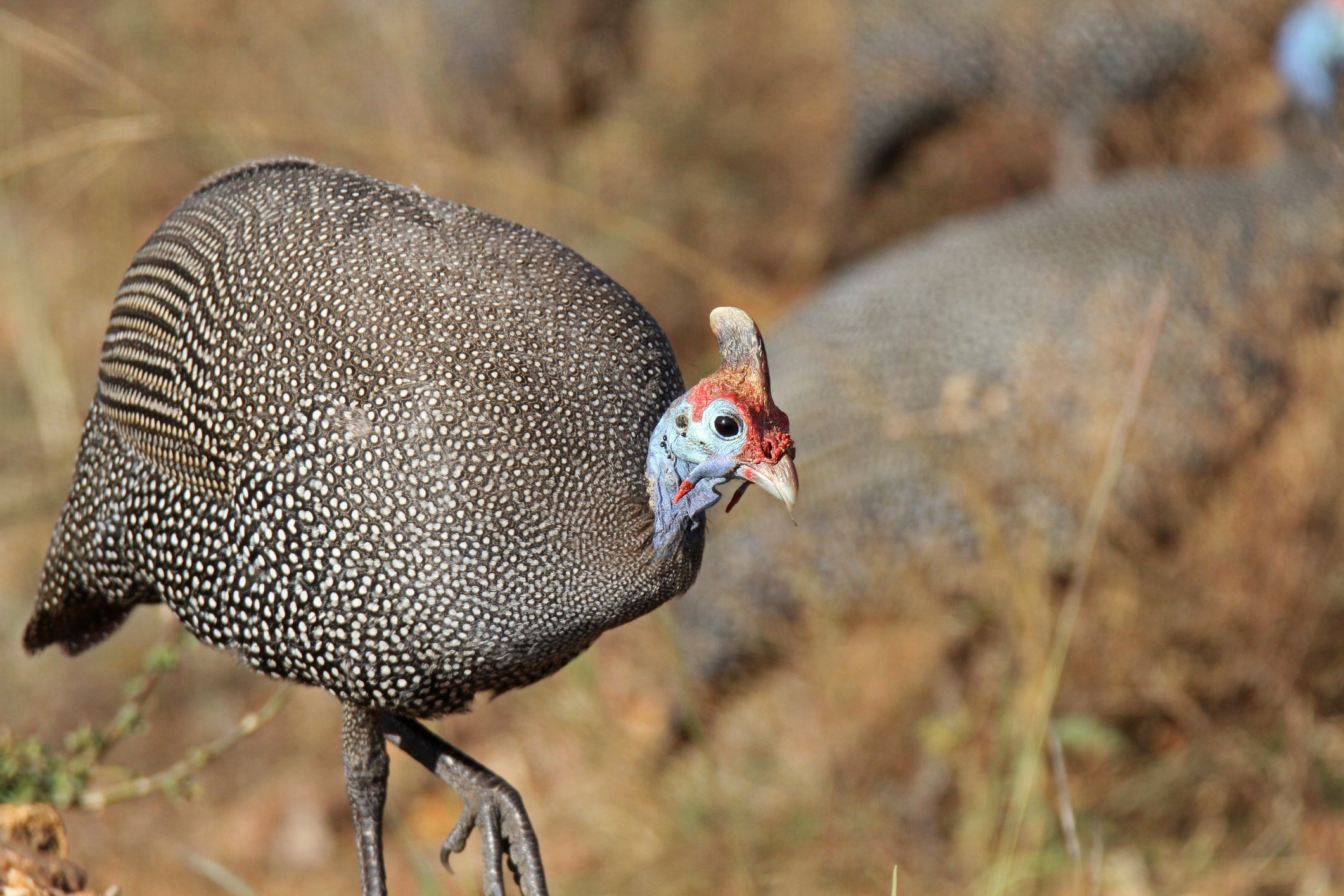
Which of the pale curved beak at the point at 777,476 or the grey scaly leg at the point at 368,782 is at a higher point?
the pale curved beak at the point at 777,476

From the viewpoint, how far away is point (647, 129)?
6.23m

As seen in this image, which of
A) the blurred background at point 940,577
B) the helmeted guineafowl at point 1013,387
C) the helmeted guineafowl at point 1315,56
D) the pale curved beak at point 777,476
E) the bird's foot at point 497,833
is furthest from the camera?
the helmeted guineafowl at point 1315,56

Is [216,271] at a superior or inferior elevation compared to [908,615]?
inferior

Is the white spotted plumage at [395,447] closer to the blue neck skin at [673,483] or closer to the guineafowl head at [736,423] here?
the blue neck skin at [673,483]

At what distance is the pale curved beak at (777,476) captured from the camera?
5.75 ft

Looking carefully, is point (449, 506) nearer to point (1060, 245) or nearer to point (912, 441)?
point (912, 441)

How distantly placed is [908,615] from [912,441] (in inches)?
21.2

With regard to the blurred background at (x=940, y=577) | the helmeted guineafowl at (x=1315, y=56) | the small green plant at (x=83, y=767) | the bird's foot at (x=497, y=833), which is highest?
the helmeted guineafowl at (x=1315, y=56)

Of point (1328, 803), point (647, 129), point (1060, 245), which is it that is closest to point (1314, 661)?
point (1328, 803)

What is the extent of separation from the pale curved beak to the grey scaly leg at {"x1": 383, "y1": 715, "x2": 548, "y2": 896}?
654mm

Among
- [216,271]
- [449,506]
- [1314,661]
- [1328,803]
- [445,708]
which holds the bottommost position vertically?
[445,708]

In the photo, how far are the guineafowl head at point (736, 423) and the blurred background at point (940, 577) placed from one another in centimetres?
93

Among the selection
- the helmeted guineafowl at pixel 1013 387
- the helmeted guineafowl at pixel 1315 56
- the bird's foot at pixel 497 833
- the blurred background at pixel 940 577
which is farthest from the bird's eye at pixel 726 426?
the helmeted guineafowl at pixel 1315 56

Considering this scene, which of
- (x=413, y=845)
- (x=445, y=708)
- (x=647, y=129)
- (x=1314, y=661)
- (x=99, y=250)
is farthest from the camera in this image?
(x=647, y=129)
